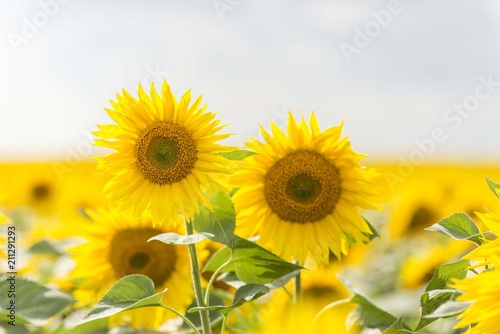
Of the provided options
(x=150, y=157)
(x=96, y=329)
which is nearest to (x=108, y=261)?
(x=96, y=329)

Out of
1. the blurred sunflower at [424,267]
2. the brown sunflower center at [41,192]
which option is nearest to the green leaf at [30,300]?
the blurred sunflower at [424,267]

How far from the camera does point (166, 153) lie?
5.41 ft

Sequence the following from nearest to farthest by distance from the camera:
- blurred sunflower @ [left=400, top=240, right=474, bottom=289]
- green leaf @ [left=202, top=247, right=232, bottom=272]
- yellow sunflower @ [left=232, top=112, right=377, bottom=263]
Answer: green leaf @ [left=202, top=247, right=232, bottom=272] → yellow sunflower @ [left=232, top=112, right=377, bottom=263] → blurred sunflower @ [left=400, top=240, right=474, bottom=289]

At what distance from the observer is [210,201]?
1.64 meters

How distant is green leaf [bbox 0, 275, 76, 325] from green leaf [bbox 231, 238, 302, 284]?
0.52 meters

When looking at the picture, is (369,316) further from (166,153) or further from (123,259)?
(123,259)

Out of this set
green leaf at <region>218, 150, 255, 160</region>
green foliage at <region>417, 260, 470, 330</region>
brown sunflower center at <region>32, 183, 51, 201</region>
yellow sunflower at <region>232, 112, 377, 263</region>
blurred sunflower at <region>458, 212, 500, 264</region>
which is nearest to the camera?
blurred sunflower at <region>458, 212, 500, 264</region>

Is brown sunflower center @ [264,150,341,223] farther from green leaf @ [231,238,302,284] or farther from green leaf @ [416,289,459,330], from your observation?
green leaf @ [416,289,459,330]

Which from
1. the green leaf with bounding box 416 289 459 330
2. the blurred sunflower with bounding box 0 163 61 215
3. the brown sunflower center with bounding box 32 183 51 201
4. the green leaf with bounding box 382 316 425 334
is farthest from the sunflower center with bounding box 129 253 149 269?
the brown sunflower center with bounding box 32 183 51 201

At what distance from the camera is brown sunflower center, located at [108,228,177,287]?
2.11 metres

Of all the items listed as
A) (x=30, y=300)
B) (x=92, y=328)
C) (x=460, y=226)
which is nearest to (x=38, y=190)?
(x=92, y=328)

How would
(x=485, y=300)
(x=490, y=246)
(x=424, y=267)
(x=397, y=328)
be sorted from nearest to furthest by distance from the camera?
(x=485, y=300) < (x=490, y=246) < (x=397, y=328) < (x=424, y=267)

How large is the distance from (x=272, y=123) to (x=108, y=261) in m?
0.65

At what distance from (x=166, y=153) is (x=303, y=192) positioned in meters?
0.43
